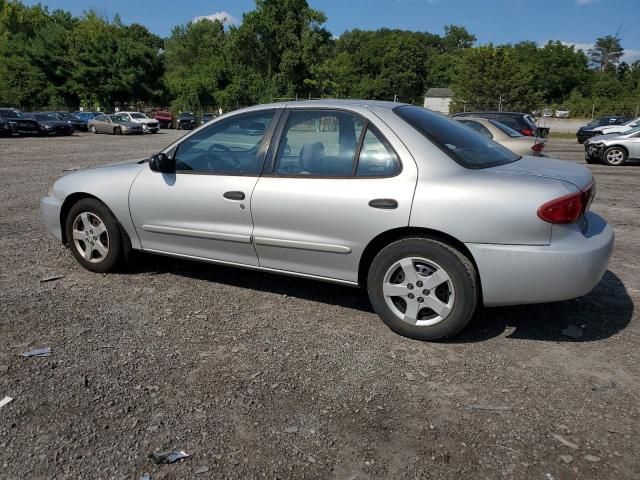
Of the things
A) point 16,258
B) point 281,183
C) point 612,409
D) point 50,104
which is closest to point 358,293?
point 281,183

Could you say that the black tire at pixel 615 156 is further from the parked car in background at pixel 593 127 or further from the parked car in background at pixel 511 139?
the parked car in background at pixel 593 127

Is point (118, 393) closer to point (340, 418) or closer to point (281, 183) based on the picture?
point (340, 418)

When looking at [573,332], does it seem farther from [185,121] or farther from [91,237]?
[185,121]

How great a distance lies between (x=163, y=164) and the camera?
4.42 metres

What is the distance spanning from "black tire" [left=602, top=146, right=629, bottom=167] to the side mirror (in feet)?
52.6

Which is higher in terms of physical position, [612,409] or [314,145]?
[314,145]

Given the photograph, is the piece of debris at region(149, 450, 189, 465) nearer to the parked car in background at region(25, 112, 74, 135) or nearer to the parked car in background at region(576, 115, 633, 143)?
the parked car in background at region(576, 115, 633, 143)

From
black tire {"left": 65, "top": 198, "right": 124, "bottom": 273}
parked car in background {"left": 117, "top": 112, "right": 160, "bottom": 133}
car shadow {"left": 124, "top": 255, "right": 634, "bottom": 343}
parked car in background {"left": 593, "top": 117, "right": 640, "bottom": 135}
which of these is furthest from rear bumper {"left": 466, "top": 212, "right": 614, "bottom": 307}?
parked car in background {"left": 117, "top": 112, "right": 160, "bottom": 133}

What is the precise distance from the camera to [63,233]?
510cm

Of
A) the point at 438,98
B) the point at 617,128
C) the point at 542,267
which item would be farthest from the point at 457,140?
the point at 438,98

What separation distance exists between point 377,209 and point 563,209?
1.15 meters

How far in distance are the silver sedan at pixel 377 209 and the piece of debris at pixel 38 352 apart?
4.49 feet

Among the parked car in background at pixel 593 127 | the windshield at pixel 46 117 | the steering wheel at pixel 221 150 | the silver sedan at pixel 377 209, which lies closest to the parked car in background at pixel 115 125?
the windshield at pixel 46 117

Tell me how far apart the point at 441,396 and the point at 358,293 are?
5.70ft
